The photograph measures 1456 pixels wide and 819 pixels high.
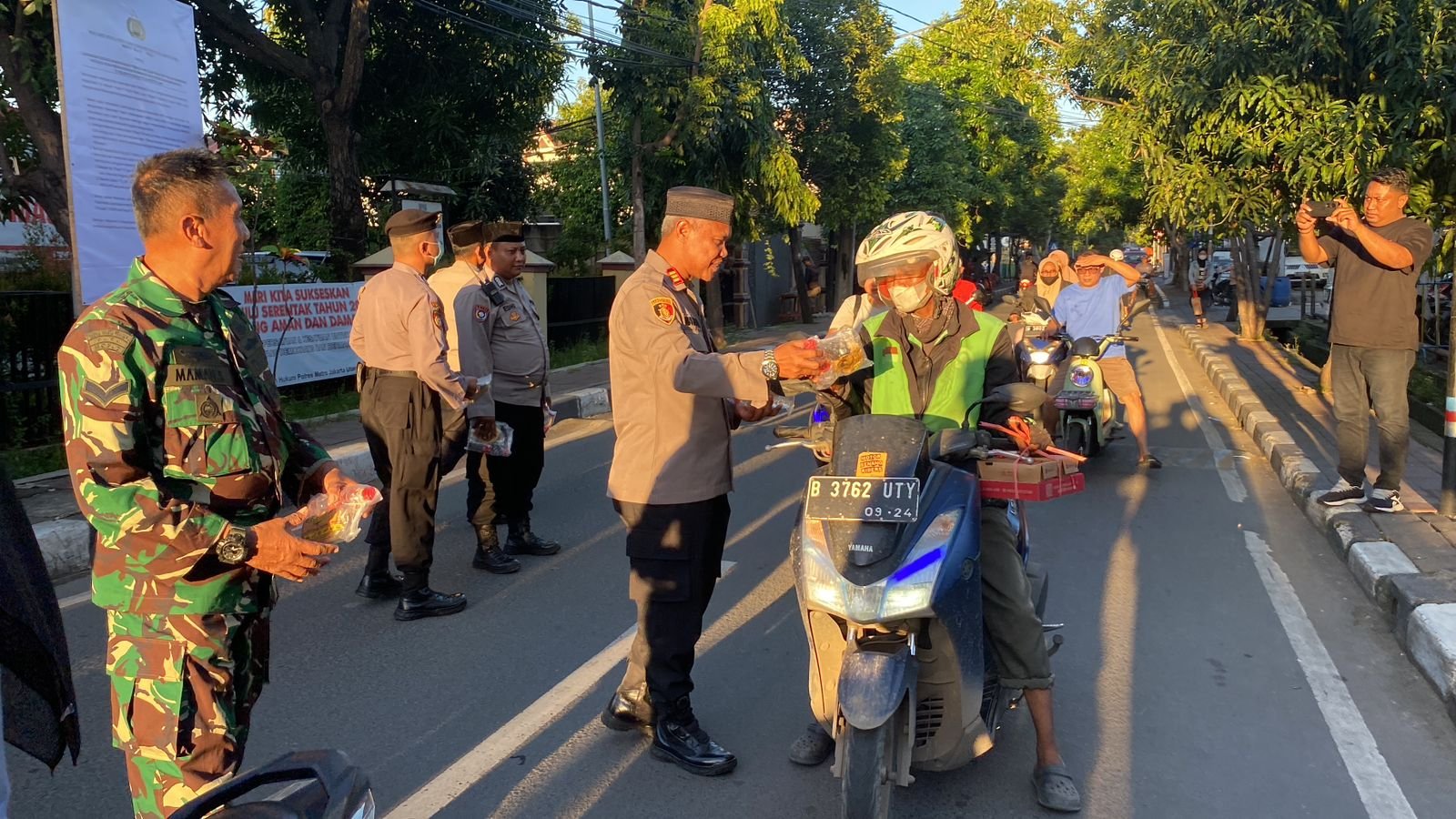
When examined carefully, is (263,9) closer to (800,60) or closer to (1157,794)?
(800,60)

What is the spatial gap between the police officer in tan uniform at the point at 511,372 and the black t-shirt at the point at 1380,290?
185 inches

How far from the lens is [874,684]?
2539 mm

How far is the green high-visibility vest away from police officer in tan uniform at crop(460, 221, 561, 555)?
9.72ft

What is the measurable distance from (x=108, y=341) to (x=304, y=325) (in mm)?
9404

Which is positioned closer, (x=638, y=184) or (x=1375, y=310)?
(x=1375, y=310)

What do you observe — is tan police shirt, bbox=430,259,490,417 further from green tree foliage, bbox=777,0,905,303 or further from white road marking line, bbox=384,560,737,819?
green tree foliage, bbox=777,0,905,303

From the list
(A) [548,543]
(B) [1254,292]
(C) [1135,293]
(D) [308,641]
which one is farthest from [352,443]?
(B) [1254,292]

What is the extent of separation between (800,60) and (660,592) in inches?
556

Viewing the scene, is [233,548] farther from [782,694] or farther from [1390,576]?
[1390,576]

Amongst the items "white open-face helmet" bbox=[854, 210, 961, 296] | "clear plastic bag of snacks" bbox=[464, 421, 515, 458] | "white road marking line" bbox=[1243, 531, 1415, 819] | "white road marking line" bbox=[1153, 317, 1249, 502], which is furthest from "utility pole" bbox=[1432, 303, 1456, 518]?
"clear plastic bag of snacks" bbox=[464, 421, 515, 458]

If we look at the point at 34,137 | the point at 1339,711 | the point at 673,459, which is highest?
the point at 34,137

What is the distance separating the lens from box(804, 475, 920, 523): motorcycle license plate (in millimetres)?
2613

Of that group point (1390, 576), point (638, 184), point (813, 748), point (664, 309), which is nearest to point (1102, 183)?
point (638, 184)

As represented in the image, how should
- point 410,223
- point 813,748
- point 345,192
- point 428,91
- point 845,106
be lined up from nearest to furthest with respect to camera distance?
point 813,748 → point 410,223 → point 345,192 → point 428,91 → point 845,106
